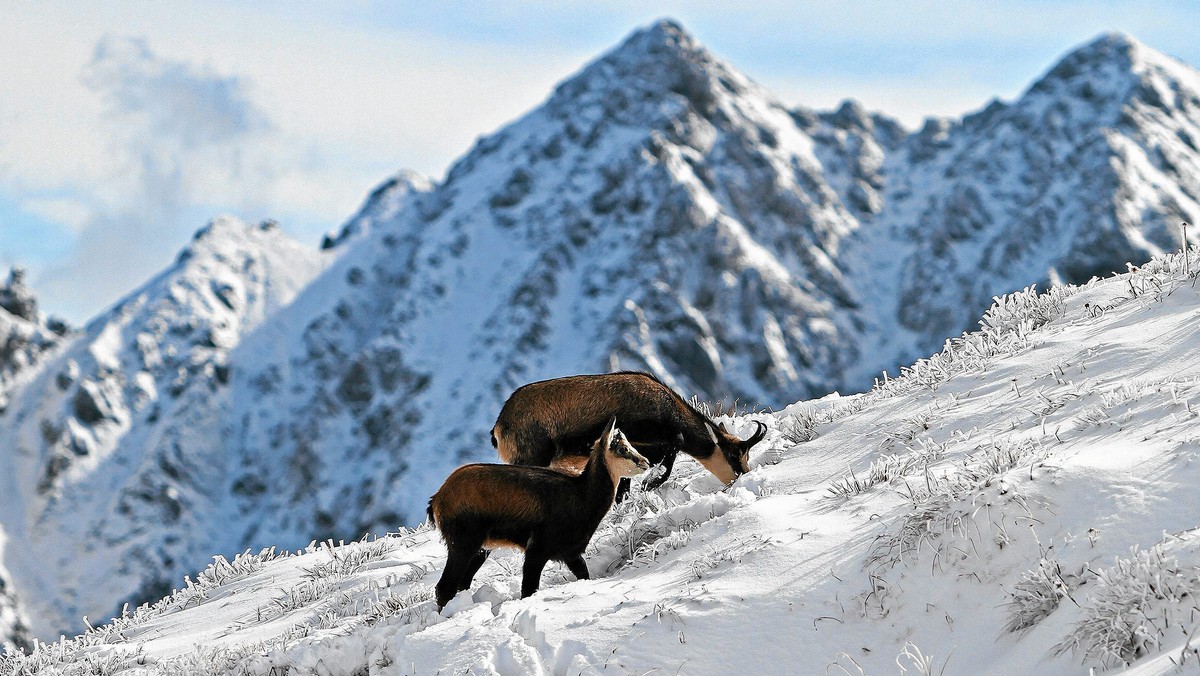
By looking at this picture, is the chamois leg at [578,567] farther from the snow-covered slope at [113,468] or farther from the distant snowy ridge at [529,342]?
the snow-covered slope at [113,468]

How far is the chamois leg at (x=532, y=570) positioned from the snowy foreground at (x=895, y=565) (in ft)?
0.45

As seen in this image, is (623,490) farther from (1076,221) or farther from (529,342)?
(1076,221)

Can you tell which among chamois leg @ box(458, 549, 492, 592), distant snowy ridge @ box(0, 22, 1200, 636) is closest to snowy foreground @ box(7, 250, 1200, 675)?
chamois leg @ box(458, 549, 492, 592)

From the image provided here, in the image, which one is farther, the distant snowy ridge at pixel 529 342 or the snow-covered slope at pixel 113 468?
the distant snowy ridge at pixel 529 342

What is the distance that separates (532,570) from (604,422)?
8.11 ft

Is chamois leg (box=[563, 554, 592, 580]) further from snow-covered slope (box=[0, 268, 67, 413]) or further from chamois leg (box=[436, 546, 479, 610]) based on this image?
snow-covered slope (box=[0, 268, 67, 413])

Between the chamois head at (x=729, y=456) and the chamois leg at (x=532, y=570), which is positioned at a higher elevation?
the chamois head at (x=729, y=456)

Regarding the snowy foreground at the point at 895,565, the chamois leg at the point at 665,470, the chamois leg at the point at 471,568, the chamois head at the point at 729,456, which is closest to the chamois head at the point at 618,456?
the snowy foreground at the point at 895,565

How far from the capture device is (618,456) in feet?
26.6

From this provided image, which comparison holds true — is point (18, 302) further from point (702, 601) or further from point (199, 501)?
point (702, 601)

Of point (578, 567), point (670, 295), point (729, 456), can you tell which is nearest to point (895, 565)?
point (578, 567)

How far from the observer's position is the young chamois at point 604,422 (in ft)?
31.9

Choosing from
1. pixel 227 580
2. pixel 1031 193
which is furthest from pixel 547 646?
pixel 1031 193

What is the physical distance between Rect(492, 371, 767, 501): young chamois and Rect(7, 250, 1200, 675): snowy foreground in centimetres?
35
